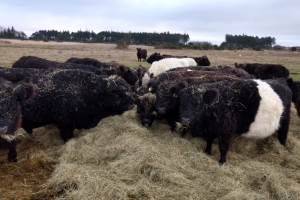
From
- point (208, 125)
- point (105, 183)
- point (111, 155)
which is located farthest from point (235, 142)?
point (105, 183)

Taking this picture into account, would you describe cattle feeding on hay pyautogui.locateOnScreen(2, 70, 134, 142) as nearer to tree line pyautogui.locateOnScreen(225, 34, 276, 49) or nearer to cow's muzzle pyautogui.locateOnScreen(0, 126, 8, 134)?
cow's muzzle pyautogui.locateOnScreen(0, 126, 8, 134)

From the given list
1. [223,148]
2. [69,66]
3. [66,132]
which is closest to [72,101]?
[66,132]

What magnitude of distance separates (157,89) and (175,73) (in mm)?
945

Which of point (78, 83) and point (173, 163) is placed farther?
point (78, 83)

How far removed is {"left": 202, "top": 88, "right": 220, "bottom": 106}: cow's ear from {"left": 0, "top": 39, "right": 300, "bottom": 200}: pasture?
3.33 ft

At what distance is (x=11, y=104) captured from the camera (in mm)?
4375

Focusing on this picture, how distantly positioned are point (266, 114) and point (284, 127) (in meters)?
0.78

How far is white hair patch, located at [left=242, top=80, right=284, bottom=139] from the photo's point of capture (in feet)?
18.1

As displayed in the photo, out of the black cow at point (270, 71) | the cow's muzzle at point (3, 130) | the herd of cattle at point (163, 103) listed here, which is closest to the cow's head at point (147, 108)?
the herd of cattle at point (163, 103)

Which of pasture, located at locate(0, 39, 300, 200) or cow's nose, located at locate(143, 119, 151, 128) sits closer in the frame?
pasture, located at locate(0, 39, 300, 200)

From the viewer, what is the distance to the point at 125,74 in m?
10.7

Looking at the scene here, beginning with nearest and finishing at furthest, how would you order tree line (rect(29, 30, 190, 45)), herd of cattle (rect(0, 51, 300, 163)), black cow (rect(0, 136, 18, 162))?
black cow (rect(0, 136, 18, 162)) < herd of cattle (rect(0, 51, 300, 163)) < tree line (rect(29, 30, 190, 45))

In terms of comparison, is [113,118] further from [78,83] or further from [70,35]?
[70,35]

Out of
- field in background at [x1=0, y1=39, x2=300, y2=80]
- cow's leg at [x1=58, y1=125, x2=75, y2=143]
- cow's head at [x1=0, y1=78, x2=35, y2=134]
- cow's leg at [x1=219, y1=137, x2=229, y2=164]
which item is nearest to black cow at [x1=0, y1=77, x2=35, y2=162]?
cow's head at [x1=0, y1=78, x2=35, y2=134]
